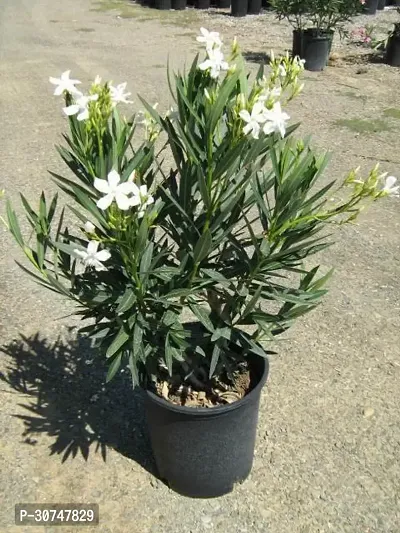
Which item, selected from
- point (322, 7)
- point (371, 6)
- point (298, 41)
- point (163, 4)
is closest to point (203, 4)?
point (163, 4)

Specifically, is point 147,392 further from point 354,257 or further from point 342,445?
point 354,257

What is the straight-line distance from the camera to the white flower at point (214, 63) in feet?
5.70

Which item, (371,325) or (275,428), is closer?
(275,428)

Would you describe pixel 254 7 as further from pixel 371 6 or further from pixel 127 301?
pixel 127 301

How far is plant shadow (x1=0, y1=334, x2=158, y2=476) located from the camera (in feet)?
8.95

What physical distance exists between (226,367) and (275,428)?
28.2 inches

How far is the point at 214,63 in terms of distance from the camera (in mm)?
1749

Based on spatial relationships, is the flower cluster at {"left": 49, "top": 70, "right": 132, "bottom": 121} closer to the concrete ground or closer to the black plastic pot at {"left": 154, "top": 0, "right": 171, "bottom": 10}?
the concrete ground

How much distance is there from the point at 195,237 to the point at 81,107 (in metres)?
0.56

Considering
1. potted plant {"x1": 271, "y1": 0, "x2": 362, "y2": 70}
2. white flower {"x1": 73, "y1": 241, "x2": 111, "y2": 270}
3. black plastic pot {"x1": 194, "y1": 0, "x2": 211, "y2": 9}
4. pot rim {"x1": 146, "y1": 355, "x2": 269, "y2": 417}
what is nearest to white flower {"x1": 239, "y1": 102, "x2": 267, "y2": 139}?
white flower {"x1": 73, "y1": 241, "x2": 111, "y2": 270}

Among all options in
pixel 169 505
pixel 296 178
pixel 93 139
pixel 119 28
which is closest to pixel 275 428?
pixel 169 505

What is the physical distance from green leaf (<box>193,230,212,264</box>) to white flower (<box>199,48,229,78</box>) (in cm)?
46

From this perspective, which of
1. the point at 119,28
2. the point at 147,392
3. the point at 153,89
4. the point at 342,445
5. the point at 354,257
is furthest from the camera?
the point at 119,28

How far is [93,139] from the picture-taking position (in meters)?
1.82
